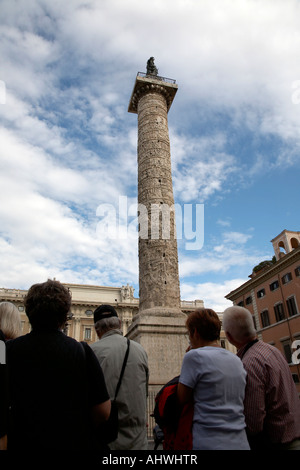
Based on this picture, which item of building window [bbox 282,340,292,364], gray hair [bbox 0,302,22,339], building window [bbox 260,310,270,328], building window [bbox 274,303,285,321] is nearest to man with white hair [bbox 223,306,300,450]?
gray hair [bbox 0,302,22,339]

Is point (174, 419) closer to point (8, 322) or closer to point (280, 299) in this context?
point (8, 322)

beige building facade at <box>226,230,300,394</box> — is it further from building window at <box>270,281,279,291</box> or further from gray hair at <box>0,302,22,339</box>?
gray hair at <box>0,302,22,339</box>

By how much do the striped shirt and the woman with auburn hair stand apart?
0.65 feet

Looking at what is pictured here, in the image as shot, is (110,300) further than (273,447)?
Yes

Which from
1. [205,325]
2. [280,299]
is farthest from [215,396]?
[280,299]

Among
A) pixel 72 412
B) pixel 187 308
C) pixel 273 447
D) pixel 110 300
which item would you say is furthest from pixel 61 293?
pixel 110 300

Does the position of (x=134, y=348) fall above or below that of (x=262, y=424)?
above

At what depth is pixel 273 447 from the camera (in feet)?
6.93

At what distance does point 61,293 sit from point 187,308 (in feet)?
92.3

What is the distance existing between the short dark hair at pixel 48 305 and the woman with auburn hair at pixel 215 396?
2.68ft

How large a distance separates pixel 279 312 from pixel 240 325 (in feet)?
61.7

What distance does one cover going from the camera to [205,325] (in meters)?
2.23
